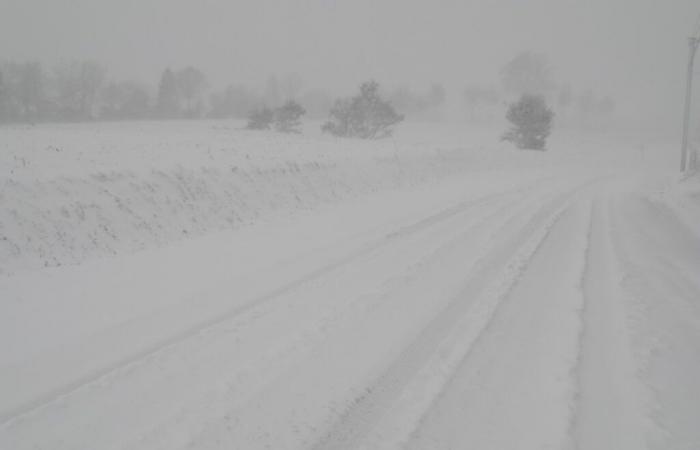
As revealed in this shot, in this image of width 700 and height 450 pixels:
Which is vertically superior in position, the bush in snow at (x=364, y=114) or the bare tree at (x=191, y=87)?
the bare tree at (x=191, y=87)

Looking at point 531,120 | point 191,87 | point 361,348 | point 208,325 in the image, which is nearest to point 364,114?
point 531,120

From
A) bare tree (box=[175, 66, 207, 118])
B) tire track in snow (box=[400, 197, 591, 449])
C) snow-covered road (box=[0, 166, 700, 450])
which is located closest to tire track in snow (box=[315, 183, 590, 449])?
snow-covered road (box=[0, 166, 700, 450])

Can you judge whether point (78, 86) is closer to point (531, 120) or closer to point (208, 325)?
point (531, 120)

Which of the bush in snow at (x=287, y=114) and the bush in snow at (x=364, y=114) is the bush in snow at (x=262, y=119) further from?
the bush in snow at (x=364, y=114)

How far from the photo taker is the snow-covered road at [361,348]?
Result: 12.9 feet

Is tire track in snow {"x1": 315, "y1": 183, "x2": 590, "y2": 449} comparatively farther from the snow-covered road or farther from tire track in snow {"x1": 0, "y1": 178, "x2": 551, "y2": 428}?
tire track in snow {"x1": 0, "y1": 178, "x2": 551, "y2": 428}

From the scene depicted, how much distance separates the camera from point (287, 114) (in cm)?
3844

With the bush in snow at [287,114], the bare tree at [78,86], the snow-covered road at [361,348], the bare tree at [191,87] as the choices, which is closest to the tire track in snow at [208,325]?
the snow-covered road at [361,348]

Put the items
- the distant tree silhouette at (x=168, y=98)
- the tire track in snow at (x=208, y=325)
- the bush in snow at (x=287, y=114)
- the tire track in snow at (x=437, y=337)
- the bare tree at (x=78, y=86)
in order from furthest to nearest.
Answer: the distant tree silhouette at (x=168, y=98) < the bare tree at (x=78, y=86) < the bush in snow at (x=287, y=114) < the tire track in snow at (x=208, y=325) < the tire track in snow at (x=437, y=337)

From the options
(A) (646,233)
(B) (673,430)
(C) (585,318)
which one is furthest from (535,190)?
(B) (673,430)

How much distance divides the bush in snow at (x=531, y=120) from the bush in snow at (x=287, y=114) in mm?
21434

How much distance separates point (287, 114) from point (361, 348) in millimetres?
35548

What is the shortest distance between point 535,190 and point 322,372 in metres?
17.1

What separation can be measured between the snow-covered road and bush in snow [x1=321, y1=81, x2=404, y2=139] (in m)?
30.6
